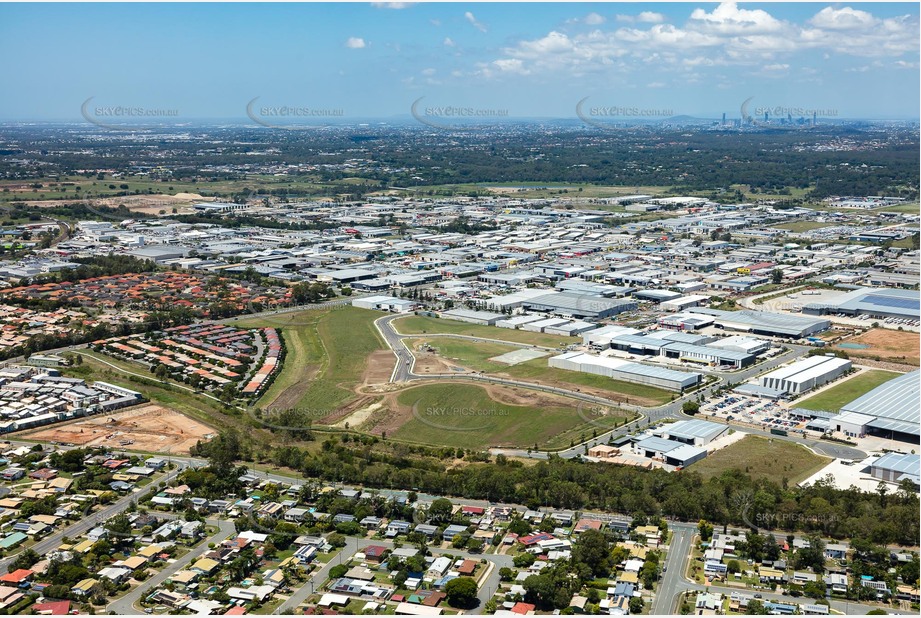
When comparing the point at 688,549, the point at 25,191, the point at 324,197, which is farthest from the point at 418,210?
the point at 688,549

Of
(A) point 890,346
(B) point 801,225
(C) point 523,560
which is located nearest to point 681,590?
(C) point 523,560

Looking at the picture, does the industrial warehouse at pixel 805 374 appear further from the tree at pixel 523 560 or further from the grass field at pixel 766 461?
the tree at pixel 523 560

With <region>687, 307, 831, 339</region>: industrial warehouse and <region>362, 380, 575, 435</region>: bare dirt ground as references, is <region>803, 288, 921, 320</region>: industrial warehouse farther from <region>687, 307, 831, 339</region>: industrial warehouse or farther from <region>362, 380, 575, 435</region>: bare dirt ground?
<region>362, 380, 575, 435</region>: bare dirt ground

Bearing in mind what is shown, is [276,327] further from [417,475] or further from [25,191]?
[25,191]

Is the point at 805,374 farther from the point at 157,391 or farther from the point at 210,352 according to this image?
the point at 157,391

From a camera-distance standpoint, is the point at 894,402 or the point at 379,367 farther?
the point at 379,367

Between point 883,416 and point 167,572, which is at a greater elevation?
point 883,416

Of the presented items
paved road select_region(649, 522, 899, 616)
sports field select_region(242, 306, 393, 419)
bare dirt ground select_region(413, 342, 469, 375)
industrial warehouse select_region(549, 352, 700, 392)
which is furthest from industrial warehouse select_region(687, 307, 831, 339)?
paved road select_region(649, 522, 899, 616)

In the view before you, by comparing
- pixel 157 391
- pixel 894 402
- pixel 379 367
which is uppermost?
pixel 894 402
